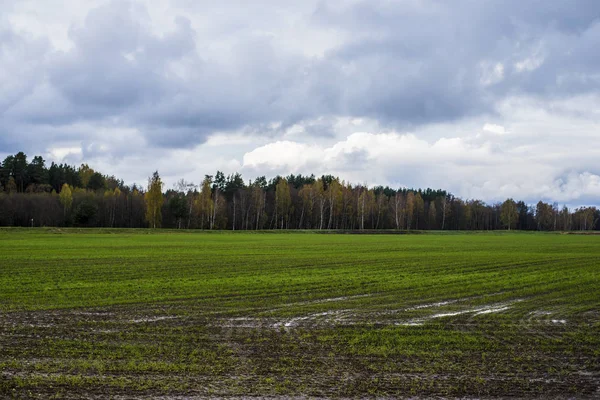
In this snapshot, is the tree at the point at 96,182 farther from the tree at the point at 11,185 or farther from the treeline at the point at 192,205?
the tree at the point at 11,185

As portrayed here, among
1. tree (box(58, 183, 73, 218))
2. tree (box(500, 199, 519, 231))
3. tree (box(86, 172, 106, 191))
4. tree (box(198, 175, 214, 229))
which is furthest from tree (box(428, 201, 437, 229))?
tree (box(58, 183, 73, 218))

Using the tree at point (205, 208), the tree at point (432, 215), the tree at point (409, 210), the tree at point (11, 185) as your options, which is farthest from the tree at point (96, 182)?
the tree at point (432, 215)

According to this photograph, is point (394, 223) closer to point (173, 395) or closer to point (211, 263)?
point (211, 263)

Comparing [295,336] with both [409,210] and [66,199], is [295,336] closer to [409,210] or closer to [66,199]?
[66,199]

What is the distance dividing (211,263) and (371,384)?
85.0ft

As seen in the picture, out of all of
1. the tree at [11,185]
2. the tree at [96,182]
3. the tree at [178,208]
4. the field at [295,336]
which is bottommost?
the field at [295,336]

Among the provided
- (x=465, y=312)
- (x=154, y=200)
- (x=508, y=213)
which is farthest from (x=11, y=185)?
(x=508, y=213)

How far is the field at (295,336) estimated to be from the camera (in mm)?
9742

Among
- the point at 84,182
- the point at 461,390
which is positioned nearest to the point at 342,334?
the point at 461,390

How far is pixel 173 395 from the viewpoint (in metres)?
9.02

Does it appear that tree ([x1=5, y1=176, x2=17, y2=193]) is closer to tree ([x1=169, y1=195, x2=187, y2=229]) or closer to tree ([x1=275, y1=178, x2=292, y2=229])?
tree ([x1=169, y1=195, x2=187, y2=229])

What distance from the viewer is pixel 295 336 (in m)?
13.7

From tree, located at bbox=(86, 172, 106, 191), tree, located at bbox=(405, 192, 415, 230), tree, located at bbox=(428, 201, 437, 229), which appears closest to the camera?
tree, located at bbox=(405, 192, 415, 230)

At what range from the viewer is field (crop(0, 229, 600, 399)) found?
9742 millimetres
